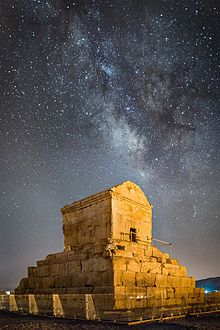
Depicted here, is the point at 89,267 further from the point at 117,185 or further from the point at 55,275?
the point at 117,185

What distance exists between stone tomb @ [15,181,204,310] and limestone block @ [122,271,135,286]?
1cm

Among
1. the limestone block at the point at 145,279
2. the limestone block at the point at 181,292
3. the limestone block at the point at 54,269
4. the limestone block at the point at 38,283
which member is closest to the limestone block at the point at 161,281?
the limestone block at the point at 145,279

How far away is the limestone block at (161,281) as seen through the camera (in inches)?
618

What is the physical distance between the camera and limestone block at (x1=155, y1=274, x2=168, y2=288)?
618 inches

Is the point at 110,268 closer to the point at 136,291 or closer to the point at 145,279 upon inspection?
the point at 136,291

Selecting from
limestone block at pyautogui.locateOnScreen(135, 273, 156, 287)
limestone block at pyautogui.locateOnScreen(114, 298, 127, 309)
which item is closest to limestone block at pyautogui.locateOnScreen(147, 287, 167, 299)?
limestone block at pyautogui.locateOnScreen(135, 273, 156, 287)

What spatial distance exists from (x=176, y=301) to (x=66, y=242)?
6946 millimetres

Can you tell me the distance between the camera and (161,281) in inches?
627

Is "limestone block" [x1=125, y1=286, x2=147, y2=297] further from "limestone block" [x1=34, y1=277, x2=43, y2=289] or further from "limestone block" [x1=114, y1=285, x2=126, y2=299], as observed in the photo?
"limestone block" [x1=34, y1=277, x2=43, y2=289]

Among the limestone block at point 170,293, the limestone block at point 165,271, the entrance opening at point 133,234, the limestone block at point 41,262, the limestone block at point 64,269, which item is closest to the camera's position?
the limestone block at point 170,293

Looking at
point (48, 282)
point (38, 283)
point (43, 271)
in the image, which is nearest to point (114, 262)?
point (48, 282)

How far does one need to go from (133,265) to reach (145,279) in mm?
973

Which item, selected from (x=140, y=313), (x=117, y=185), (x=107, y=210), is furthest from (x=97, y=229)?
(x=140, y=313)

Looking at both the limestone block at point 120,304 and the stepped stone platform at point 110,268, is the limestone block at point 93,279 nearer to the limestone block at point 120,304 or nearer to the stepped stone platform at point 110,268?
the stepped stone platform at point 110,268
